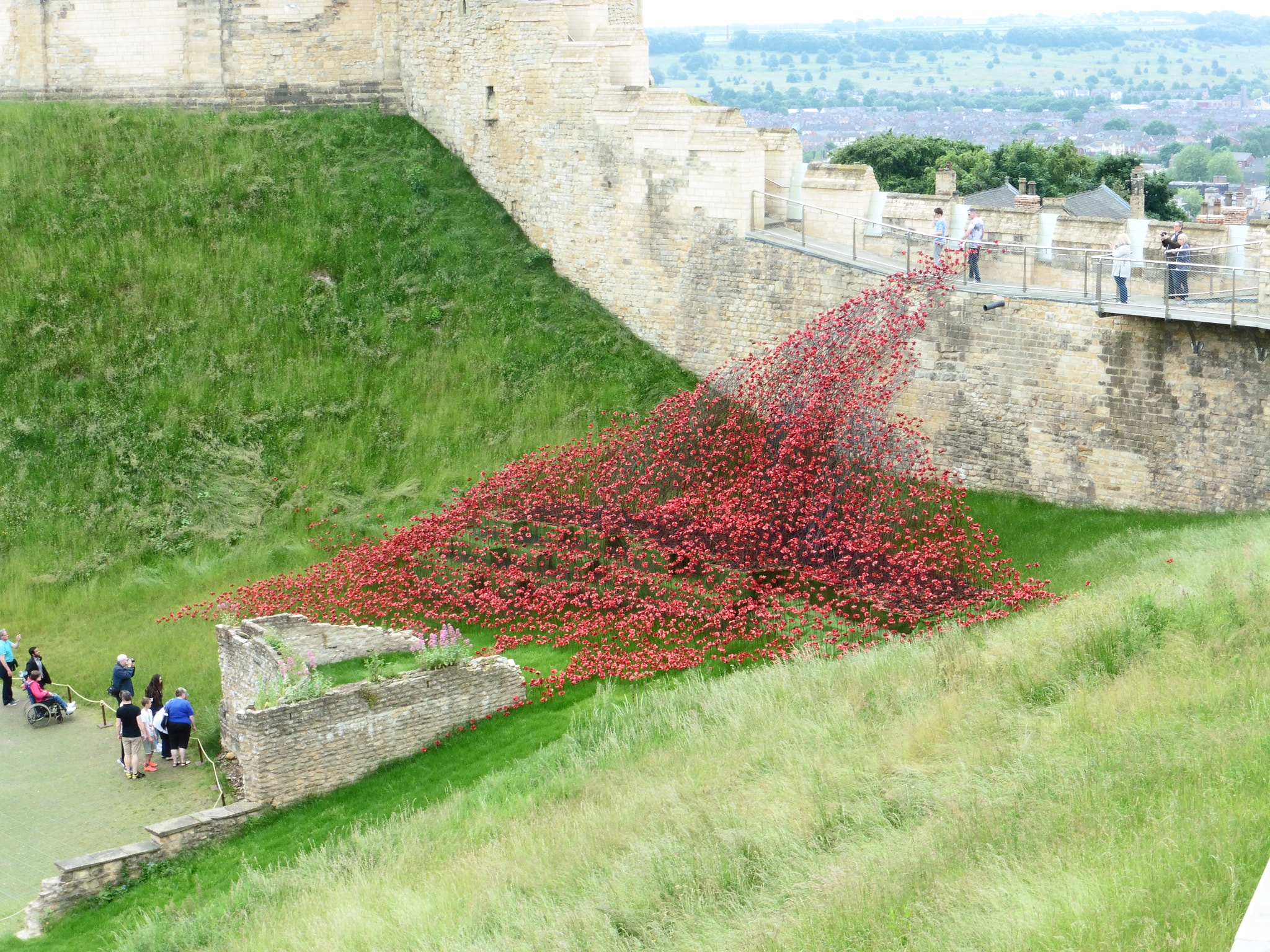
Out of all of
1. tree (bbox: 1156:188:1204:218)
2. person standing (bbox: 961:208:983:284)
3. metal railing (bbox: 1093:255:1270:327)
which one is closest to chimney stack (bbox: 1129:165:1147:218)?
person standing (bbox: 961:208:983:284)

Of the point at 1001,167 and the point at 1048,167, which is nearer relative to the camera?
→ the point at 1048,167

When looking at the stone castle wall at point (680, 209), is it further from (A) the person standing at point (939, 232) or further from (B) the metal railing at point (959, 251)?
(A) the person standing at point (939, 232)

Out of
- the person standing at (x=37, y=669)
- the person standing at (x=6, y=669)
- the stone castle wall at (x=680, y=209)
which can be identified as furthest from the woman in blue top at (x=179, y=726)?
the stone castle wall at (x=680, y=209)

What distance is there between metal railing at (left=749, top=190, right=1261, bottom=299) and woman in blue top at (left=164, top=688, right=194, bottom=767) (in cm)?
1135

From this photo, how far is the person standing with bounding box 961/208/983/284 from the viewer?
67.9 ft

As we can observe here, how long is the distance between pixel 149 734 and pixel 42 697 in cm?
220

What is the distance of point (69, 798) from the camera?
16.4 meters

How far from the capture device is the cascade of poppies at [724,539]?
59.6 feet

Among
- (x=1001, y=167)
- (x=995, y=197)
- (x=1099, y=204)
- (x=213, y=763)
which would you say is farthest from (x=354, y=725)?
(x=1001, y=167)

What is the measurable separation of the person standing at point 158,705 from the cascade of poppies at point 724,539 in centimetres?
261

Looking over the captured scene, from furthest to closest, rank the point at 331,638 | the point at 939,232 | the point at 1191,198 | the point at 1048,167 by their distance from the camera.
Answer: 1. the point at 1191,198
2. the point at 1048,167
3. the point at 939,232
4. the point at 331,638

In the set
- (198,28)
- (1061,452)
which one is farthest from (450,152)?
(1061,452)

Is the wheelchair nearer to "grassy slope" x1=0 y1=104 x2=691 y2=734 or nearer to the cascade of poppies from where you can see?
"grassy slope" x1=0 y1=104 x2=691 y2=734

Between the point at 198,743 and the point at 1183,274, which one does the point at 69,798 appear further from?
the point at 1183,274
